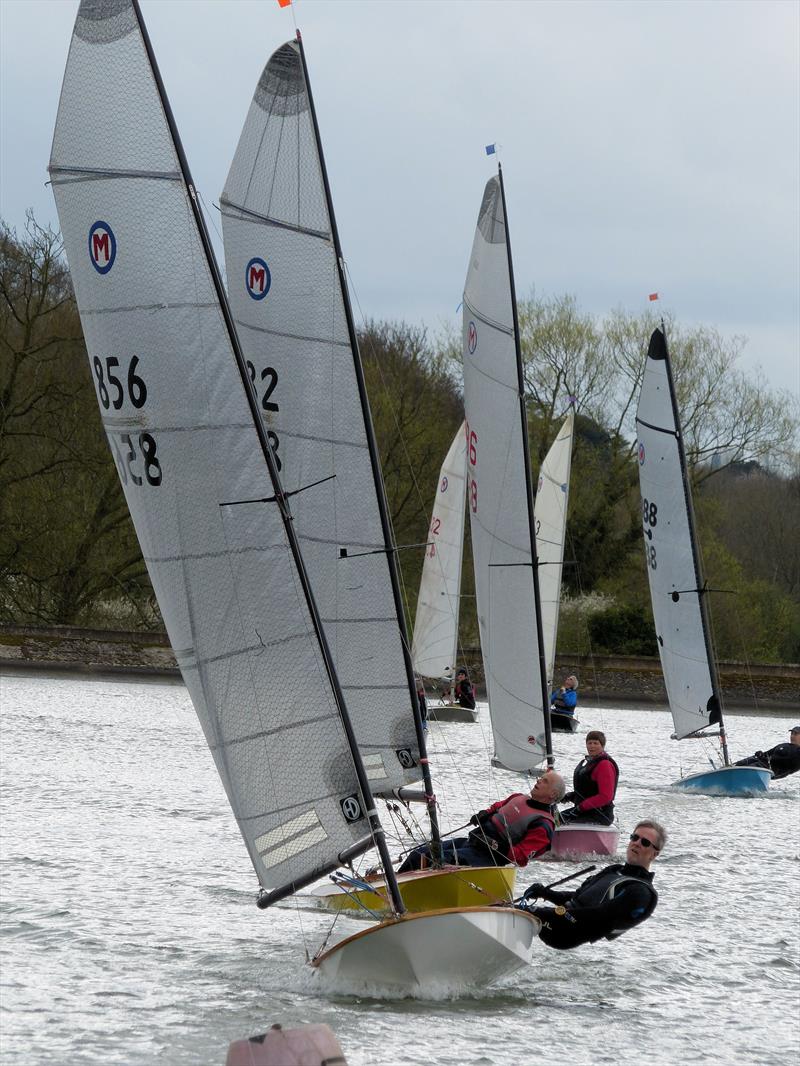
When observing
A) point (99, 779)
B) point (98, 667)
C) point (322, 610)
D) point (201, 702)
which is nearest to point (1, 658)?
point (98, 667)

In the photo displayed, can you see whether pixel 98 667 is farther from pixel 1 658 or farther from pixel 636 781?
pixel 636 781

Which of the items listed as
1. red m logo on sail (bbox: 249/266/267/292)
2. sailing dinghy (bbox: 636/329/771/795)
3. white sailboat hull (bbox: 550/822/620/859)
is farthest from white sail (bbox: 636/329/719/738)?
red m logo on sail (bbox: 249/266/267/292)

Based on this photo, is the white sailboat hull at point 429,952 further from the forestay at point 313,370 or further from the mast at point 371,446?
the forestay at point 313,370

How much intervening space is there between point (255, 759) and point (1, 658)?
77.3ft

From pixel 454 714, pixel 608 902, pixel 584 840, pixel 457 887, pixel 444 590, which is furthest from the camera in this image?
pixel 444 590

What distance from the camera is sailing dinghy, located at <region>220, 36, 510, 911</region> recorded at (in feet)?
31.6

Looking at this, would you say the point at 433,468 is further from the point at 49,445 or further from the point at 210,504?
the point at 210,504

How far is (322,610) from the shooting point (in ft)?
32.4

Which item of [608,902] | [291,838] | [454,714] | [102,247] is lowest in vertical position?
[454,714]

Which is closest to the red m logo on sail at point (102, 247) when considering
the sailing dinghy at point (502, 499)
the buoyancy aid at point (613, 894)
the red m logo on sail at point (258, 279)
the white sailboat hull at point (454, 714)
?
the red m logo on sail at point (258, 279)

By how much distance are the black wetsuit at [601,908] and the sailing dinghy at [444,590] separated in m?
19.4

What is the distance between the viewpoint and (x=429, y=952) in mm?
7129

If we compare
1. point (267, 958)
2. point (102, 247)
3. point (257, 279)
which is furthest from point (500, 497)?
point (102, 247)

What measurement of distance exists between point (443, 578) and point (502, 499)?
45.7 ft
